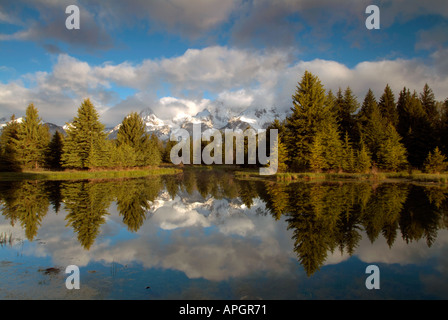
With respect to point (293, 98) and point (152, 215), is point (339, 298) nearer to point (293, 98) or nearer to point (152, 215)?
point (152, 215)

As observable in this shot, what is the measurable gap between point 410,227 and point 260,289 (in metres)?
8.45

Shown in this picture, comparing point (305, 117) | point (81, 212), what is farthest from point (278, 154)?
point (81, 212)

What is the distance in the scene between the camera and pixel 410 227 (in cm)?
1072

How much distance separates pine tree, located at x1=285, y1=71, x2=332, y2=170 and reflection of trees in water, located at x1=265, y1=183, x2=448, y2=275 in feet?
A: 80.5

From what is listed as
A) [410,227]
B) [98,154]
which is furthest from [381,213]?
[98,154]

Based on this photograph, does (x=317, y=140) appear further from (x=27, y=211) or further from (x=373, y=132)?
(x=27, y=211)

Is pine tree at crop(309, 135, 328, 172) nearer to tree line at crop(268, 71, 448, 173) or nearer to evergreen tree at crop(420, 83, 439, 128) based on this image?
tree line at crop(268, 71, 448, 173)

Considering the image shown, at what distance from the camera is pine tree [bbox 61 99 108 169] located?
1684 inches

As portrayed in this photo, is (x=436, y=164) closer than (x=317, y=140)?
Yes

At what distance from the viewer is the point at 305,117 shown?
140 ft

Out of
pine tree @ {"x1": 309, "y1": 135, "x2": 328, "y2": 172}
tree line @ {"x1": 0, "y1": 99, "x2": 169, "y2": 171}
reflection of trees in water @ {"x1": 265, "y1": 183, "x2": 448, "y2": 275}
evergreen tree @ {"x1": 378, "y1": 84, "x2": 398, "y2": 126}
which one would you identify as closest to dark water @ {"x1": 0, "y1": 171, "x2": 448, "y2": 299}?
reflection of trees in water @ {"x1": 265, "y1": 183, "x2": 448, "y2": 275}

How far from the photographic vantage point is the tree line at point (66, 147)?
4341cm

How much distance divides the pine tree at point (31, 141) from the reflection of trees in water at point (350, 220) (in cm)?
4660

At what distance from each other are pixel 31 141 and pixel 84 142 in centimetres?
1070
